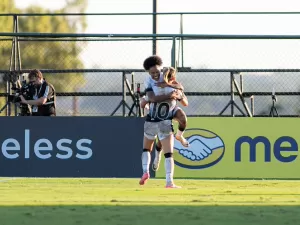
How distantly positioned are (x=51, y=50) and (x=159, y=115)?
1432 cm

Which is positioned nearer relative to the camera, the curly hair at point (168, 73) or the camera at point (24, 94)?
the curly hair at point (168, 73)

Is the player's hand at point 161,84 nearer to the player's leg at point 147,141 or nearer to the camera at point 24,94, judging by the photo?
the player's leg at point 147,141

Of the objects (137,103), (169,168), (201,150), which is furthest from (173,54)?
(169,168)

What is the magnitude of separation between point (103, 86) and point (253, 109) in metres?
3.22

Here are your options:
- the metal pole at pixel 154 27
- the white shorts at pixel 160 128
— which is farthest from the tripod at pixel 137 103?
the white shorts at pixel 160 128

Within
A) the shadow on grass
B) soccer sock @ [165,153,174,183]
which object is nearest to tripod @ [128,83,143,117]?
soccer sock @ [165,153,174,183]

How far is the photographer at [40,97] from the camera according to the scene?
20422mm

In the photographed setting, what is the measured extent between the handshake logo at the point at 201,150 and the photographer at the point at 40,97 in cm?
263

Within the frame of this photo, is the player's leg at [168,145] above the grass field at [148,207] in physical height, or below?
above

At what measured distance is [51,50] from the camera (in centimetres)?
2992

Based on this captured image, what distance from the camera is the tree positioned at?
2580cm

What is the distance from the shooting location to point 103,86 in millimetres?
23266

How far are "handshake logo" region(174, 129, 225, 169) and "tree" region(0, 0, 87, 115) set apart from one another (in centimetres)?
452

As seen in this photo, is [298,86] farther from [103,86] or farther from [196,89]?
[103,86]
